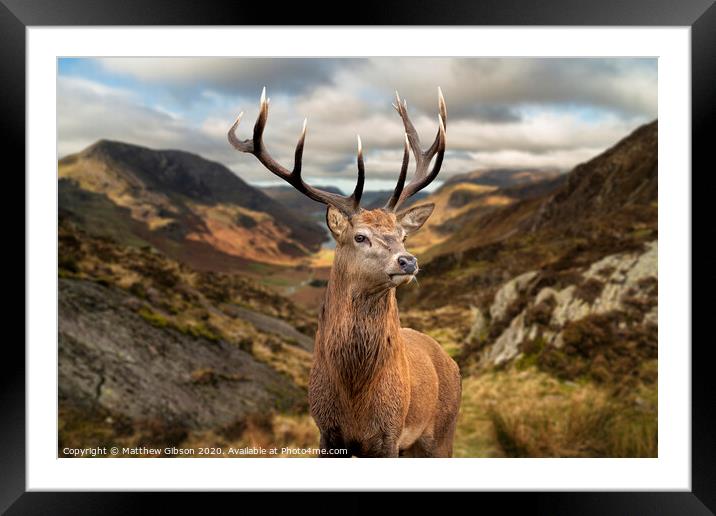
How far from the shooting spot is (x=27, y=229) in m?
5.16

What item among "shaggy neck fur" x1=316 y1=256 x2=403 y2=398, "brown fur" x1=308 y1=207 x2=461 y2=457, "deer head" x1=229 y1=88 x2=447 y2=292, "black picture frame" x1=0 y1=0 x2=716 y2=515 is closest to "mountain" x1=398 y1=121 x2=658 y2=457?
"black picture frame" x1=0 y1=0 x2=716 y2=515

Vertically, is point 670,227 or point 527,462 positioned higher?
point 670,227

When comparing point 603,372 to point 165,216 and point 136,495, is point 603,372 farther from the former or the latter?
point 165,216

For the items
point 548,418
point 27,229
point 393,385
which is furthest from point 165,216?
point 393,385

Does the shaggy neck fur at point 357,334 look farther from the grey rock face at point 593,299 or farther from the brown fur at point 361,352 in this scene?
the grey rock face at point 593,299

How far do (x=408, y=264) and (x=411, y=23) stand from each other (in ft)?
7.44

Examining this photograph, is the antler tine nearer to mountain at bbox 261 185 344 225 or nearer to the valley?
the valley

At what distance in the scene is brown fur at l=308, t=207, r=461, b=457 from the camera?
4203mm

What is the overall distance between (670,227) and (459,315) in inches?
247

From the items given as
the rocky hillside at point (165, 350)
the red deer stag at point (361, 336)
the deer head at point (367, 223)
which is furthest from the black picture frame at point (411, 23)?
the rocky hillside at point (165, 350)

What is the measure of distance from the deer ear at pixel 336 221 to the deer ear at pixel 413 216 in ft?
1.45

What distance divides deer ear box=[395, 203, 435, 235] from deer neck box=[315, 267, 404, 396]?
54 centimetres

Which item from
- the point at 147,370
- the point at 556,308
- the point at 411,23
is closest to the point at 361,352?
the point at 411,23

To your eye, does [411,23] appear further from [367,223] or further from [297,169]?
[367,223]
